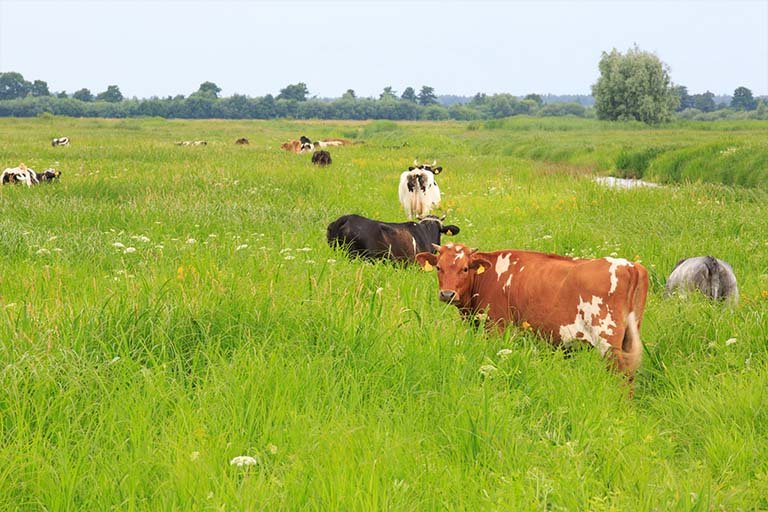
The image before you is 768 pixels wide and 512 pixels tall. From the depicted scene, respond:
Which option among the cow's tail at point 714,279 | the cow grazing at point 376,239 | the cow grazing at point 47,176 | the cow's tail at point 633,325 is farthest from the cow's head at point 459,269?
the cow grazing at point 47,176

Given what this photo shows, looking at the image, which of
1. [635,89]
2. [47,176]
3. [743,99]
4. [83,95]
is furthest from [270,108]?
[47,176]

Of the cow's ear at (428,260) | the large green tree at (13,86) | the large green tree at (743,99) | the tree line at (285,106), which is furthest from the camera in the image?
the large green tree at (13,86)

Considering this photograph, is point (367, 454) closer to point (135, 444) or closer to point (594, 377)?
point (135, 444)

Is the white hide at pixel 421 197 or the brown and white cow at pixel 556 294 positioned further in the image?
the white hide at pixel 421 197

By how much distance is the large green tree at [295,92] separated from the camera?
632 feet

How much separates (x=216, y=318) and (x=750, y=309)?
18.0ft

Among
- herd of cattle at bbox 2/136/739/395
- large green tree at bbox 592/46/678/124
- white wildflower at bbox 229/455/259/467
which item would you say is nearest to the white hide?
herd of cattle at bbox 2/136/739/395

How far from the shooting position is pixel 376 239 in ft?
34.3

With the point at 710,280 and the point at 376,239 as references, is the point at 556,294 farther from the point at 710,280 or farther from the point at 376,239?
the point at 376,239

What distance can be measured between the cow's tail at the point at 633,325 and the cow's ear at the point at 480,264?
134 centimetres

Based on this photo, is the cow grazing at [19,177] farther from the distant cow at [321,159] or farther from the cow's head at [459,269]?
the cow's head at [459,269]

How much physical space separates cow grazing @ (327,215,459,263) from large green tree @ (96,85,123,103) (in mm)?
192211

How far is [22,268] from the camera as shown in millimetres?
7594

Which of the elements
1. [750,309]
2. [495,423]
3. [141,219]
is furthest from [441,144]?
[495,423]
